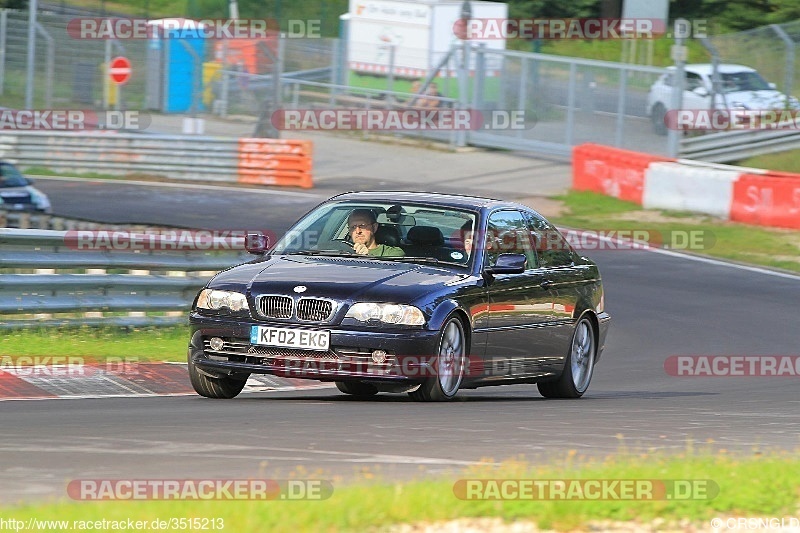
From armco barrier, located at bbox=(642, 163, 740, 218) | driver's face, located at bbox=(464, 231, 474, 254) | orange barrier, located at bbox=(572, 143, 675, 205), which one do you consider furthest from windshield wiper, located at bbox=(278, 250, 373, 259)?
orange barrier, located at bbox=(572, 143, 675, 205)

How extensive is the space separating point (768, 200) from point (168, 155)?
12709mm

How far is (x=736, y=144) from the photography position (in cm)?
3238

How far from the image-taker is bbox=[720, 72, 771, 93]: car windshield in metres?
31.8

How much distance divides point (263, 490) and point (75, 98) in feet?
111

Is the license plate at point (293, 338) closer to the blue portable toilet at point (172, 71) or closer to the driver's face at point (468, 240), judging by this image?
the driver's face at point (468, 240)

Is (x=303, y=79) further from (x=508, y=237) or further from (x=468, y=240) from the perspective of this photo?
(x=468, y=240)

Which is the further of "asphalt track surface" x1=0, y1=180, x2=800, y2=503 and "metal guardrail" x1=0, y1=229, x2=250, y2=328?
"metal guardrail" x1=0, y1=229, x2=250, y2=328

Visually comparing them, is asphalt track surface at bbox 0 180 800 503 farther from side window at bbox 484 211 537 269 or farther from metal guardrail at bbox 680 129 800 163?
metal guardrail at bbox 680 129 800 163

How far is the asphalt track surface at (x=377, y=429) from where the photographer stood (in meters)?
6.82

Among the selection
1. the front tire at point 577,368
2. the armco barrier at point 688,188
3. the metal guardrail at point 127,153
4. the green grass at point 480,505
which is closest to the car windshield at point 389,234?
the front tire at point 577,368

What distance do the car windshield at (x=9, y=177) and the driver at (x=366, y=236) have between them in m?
14.0

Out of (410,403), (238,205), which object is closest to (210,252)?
(410,403)

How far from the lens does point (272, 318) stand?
32.1 ft

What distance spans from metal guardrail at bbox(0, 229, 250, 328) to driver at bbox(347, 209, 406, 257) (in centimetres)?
327
